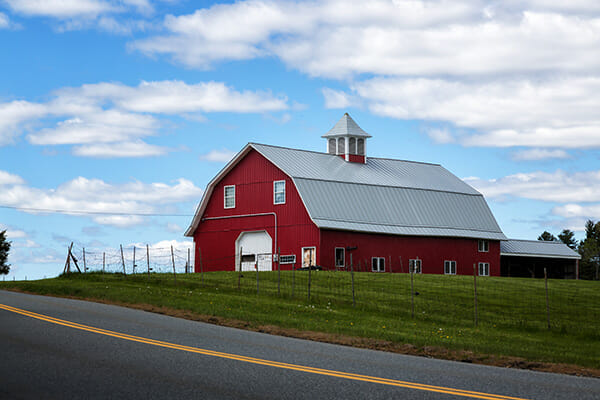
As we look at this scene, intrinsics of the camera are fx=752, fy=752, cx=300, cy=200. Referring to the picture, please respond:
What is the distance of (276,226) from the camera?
42.8 m

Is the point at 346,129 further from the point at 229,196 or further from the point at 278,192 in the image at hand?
the point at 229,196

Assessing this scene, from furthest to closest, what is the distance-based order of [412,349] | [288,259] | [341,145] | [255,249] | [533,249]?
[533,249] < [341,145] < [255,249] < [288,259] < [412,349]

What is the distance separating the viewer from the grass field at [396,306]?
1864cm

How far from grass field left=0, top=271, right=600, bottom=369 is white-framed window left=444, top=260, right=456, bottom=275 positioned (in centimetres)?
829

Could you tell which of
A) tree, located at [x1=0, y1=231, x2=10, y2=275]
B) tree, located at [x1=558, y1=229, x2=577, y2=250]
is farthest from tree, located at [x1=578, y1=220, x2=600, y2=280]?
tree, located at [x1=0, y1=231, x2=10, y2=275]

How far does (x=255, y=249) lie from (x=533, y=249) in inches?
880

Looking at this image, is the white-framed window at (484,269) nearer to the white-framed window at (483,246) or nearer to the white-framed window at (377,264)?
the white-framed window at (483,246)

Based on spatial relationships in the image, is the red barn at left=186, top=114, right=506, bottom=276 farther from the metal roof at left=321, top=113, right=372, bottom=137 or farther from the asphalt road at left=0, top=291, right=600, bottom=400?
the asphalt road at left=0, top=291, right=600, bottom=400

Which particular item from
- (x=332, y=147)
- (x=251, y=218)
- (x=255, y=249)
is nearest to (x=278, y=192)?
(x=251, y=218)

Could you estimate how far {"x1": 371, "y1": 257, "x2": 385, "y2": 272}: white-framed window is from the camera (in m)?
43.4

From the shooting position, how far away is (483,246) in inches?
1957

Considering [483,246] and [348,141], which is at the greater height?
[348,141]

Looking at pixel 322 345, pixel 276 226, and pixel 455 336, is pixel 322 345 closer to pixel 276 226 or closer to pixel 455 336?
pixel 455 336

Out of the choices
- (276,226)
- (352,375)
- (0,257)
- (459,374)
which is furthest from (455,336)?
(0,257)
